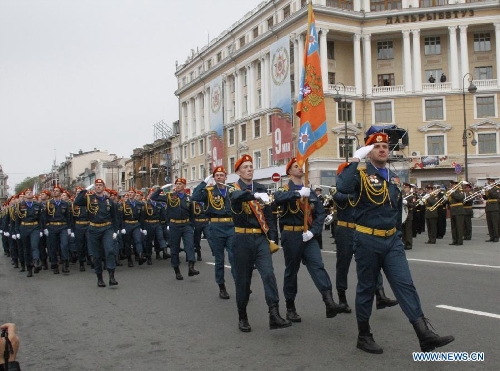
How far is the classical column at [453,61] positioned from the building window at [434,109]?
5.96 ft

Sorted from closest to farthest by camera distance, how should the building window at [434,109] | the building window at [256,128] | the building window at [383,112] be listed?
the building window at [434,109]
the building window at [383,112]
the building window at [256,128]

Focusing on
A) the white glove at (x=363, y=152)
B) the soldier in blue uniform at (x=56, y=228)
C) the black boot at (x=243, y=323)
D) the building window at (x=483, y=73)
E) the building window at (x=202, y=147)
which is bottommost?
the black boot at (x=243, y=323)

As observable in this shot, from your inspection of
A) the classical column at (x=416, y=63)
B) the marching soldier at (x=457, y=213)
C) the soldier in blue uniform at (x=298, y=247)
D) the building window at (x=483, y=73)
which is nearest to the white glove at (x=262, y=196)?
the soldier in blue uniform at (x=298, y=247)

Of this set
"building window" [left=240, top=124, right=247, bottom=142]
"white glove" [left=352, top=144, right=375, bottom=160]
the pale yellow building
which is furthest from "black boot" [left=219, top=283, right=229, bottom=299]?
"building window" [left=240, top=124, right=247, bottom=142]

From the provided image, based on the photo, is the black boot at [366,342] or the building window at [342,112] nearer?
the black boot at [366,342]

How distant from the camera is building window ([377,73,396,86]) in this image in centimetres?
5022

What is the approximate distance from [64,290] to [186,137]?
64126 mm

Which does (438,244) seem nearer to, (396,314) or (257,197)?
(396,314)

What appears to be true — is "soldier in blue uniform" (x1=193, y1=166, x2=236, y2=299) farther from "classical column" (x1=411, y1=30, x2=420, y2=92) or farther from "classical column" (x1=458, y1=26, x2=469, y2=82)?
"classical column" (x1=458, y1=26, x2=469, y2=82)

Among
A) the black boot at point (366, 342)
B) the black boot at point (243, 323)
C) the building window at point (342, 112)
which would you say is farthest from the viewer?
the building window at point (342, 112)

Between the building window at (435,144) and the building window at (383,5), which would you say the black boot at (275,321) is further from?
the building window at (383,5)

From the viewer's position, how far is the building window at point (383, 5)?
49.7 metres

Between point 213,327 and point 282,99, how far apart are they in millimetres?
40257

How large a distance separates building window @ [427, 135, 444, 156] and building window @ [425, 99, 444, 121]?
170 cm
